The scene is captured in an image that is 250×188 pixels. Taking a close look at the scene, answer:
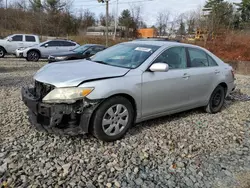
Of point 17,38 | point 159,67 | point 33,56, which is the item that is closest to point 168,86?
point 159,67

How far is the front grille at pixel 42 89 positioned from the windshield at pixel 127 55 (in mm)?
1151

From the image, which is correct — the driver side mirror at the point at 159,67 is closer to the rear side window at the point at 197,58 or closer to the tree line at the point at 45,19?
the rear side window at the point at 197,58

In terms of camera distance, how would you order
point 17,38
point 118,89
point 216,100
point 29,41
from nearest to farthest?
point 118,89, point 216,100, point 17,38, point 29,41

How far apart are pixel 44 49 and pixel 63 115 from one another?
12.7m

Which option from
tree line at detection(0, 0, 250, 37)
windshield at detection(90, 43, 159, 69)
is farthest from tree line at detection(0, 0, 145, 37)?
windshield at detection(90, 43, 159, 69)

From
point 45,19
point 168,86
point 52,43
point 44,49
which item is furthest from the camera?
point 45,19

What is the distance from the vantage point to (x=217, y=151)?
11.7 feet

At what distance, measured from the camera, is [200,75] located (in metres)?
4.59

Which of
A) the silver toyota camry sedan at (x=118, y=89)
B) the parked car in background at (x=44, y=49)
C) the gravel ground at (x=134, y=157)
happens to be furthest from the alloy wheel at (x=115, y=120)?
the parked car in background at (x=44, y=49)

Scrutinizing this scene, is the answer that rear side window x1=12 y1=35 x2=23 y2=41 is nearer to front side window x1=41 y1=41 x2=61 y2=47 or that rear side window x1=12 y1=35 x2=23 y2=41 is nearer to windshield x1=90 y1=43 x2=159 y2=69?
front side window x1=41 y1=41 x2=61 y2=47

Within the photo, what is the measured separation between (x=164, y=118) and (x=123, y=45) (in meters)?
1.65

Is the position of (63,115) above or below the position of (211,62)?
below

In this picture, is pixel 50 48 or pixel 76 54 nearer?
pixel 76 54

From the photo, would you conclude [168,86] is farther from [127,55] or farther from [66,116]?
[66,116]
